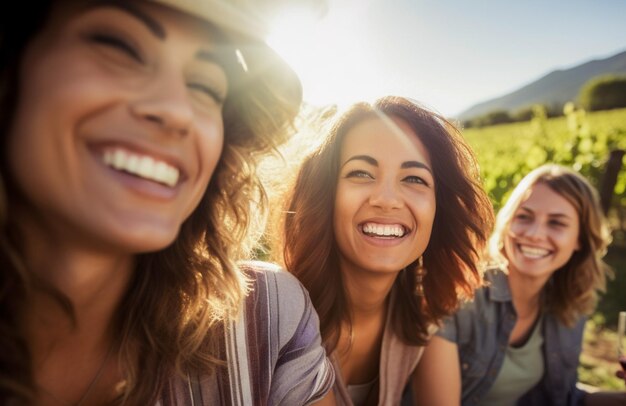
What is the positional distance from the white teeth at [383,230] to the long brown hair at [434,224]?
0.70 ft

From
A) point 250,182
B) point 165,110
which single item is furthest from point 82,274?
point 250,182

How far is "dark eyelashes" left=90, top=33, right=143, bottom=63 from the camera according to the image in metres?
1.01

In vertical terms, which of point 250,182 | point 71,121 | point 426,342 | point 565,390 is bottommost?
point 565,390

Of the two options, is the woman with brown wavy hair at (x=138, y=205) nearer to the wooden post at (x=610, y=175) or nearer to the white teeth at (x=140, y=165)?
the white teeth at (x=140, y=165)

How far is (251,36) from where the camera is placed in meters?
1.10

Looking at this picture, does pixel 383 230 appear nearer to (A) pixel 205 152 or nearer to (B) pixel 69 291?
(A) pixel 205 152

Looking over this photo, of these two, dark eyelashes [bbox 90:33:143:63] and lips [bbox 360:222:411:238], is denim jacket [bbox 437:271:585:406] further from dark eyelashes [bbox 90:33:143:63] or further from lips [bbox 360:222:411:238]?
dark eyelashes [bbox 90:33:143:63]

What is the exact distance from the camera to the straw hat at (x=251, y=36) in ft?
3.20

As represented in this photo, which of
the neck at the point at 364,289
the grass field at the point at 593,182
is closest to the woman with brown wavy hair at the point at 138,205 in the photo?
the neck at the point at 364,289

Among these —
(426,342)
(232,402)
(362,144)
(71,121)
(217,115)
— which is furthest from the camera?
(426,342)

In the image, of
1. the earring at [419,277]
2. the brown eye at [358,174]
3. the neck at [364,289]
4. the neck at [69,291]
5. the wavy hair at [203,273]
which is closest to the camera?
the neck at [69,291]

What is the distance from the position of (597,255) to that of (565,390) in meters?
1.03

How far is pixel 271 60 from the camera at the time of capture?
4.26 feet

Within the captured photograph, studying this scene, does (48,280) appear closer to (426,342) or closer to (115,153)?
(115,153)
